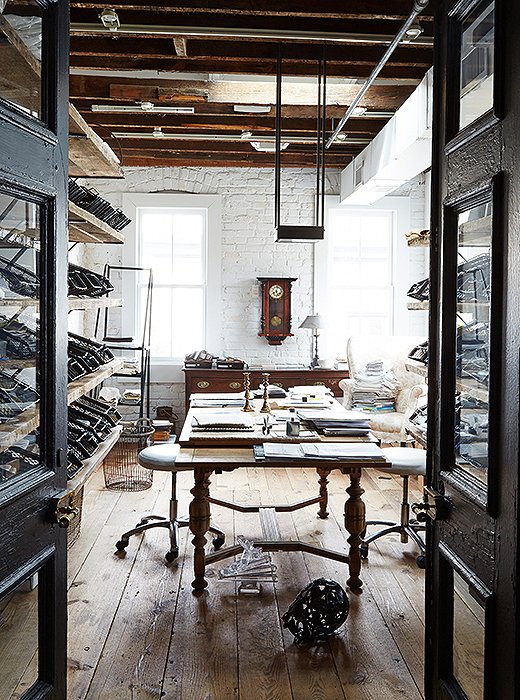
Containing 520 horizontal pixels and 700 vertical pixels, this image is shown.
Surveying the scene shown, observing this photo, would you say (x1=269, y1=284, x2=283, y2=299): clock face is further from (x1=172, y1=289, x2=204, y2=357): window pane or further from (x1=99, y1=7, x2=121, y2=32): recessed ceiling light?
(x1=99, y1=7, x2=121, y2=32): recessed ceiling light

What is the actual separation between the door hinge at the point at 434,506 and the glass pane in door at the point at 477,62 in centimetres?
107

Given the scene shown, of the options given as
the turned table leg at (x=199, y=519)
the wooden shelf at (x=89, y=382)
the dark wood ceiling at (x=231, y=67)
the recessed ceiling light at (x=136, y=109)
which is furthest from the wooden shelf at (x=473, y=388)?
the recessed ceiling light at (x=136, y=109)

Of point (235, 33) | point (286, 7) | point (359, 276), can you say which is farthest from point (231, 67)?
point (359, 276)

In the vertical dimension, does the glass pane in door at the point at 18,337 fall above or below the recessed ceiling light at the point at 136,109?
below

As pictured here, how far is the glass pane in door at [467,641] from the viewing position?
2059mm

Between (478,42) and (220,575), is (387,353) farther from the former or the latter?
(478,42)

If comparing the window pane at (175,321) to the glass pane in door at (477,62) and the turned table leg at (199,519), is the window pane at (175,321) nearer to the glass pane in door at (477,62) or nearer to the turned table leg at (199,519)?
the turned table leg at (199,519)

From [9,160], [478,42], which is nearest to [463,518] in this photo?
[478,42]

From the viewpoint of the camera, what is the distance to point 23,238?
2053 mm

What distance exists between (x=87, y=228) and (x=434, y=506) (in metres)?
2.90

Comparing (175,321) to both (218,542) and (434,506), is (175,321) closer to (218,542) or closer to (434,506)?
(218,542)

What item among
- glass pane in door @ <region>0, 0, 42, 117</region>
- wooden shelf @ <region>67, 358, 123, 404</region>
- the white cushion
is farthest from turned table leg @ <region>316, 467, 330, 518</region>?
glass pane in door @ <region>0, 0, 42, 117</region>

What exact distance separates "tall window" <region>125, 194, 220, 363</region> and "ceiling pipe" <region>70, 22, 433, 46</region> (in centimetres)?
428

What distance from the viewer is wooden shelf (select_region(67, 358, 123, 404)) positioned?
11.6 ft
